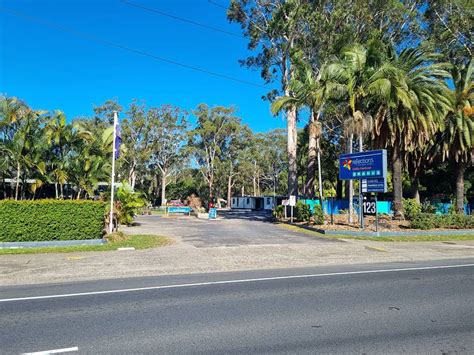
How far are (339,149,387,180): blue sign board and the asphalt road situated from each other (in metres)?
10.9

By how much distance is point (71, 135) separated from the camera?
23.2 meters

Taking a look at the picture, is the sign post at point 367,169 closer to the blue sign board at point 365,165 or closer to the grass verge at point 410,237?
the blue sign board at point 365,165

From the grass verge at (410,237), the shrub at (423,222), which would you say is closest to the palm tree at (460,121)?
the shrub at (423,222)

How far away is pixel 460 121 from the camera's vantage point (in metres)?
26.5

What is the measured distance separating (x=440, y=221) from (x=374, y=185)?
477cm

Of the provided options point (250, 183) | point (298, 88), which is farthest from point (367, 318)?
point (250, 183)

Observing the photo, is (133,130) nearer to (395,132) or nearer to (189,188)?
(189,188)

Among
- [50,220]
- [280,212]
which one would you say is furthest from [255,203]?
[50,220]

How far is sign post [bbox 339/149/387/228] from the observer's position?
19781mm

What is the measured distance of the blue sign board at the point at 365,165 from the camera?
19.7 metres

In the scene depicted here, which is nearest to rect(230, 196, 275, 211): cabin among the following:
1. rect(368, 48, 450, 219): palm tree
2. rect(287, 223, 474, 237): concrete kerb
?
rect(368, 48, 450, 219): palm tree

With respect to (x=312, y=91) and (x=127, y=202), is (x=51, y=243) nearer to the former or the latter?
(x=127, y=202)

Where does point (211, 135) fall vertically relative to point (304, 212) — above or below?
above

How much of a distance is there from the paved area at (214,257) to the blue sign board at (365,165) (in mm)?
4006
